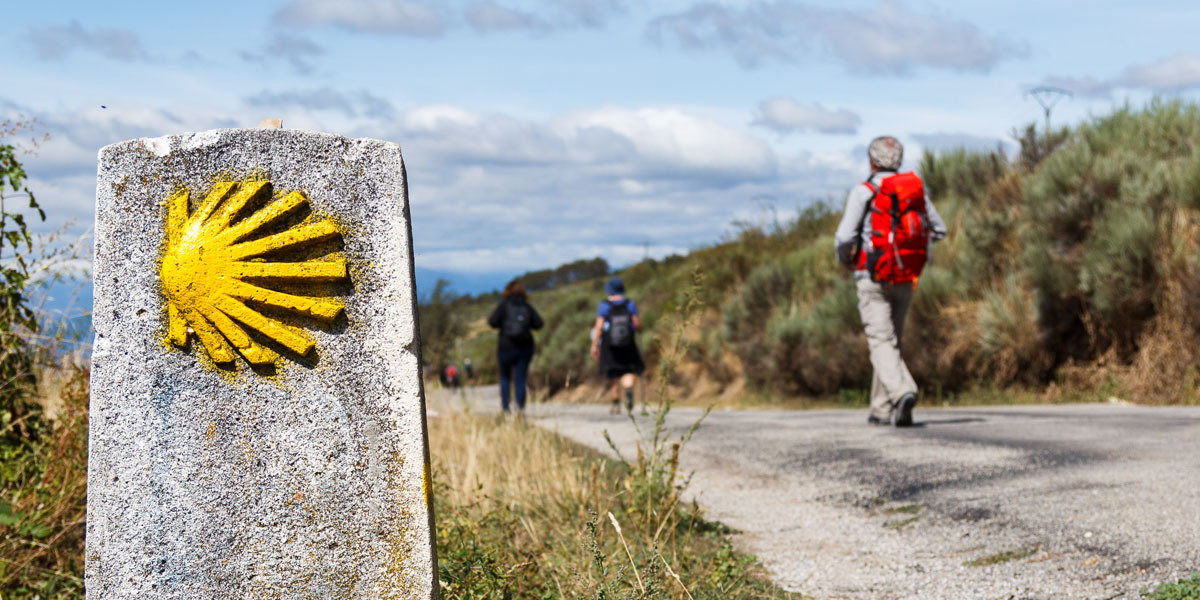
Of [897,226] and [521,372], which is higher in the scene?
[897,226]

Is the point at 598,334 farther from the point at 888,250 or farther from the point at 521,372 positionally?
the point at 888,250

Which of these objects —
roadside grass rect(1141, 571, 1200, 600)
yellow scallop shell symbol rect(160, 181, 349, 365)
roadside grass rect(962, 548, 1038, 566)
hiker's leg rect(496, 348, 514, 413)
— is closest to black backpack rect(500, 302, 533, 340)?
hiker's leg rect(496, 348, 514, 413)

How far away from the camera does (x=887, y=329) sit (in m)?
7.93

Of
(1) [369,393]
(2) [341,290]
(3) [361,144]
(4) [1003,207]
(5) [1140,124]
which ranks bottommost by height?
(1) [369,393]

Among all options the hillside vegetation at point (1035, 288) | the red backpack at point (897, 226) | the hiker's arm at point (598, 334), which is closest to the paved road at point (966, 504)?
the red backpack at point (897, 226)

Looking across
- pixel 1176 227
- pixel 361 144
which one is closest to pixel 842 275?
pixel 1176 227

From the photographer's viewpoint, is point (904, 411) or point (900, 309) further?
point (900, 309)

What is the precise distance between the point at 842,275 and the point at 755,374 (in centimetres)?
195

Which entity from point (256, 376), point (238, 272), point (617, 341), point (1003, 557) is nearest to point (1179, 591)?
point (1003, 557)

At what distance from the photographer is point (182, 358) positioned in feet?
8.71

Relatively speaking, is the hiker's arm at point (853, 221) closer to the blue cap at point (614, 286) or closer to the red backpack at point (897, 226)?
the red backpack at point (897, 226)

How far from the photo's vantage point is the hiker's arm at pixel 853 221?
Result: 784 cm

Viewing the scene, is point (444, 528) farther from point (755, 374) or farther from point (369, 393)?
point (755, 374)

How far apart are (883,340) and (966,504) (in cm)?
304
